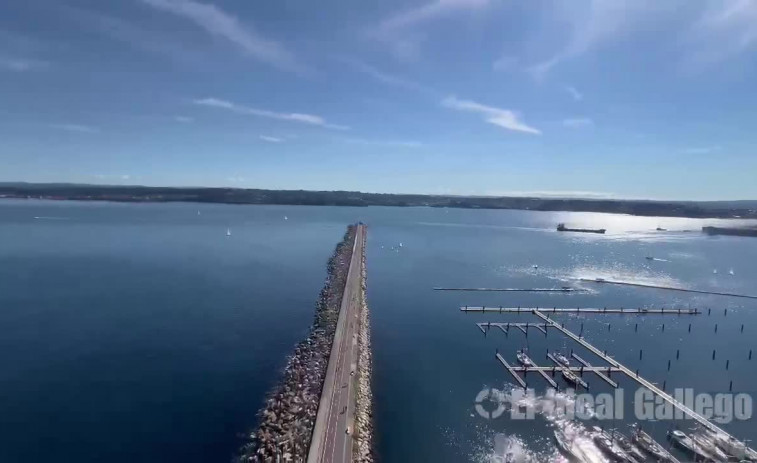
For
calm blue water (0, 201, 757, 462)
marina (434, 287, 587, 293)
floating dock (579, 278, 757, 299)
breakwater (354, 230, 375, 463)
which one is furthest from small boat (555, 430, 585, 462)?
floating dock (579, 278, 757, 299)

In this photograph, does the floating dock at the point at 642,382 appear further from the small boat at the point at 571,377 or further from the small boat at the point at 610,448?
the small boat at the point at 610,448

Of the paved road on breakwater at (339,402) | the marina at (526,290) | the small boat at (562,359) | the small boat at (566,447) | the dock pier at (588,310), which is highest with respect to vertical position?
the paved road on breakwater at (339,402)

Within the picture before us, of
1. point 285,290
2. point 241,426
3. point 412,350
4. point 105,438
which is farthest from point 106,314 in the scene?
point 412,350

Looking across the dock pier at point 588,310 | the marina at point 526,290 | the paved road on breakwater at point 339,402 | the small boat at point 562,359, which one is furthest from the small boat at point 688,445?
the marina at point 526,290

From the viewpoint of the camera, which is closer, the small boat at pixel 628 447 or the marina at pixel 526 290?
the small boat at pixel 628 447

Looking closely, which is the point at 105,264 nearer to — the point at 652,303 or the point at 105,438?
the point at 105,438

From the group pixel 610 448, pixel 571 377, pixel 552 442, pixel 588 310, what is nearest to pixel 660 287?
pixel 588 310
